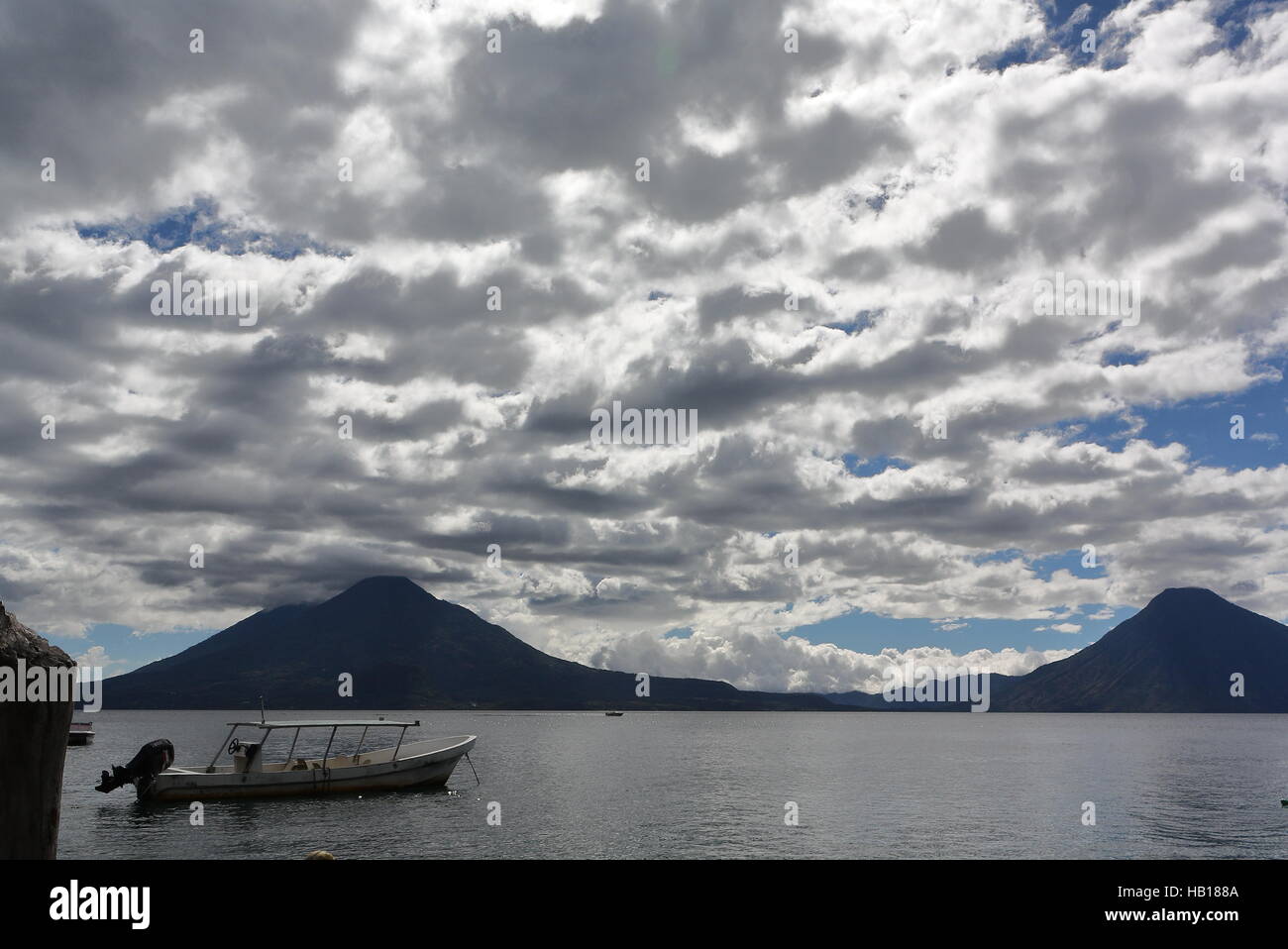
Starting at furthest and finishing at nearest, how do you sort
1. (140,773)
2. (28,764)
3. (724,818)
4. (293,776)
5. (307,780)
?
(307,780) → (293,776) → (140,773) → (724,818) → (28,764)

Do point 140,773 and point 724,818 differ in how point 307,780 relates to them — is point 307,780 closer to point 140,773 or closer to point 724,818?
point 140,773

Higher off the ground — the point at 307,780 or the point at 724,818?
the point at 307,780

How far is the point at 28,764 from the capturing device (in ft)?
30.7

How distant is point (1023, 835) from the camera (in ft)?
241

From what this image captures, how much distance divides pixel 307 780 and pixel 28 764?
298 feet

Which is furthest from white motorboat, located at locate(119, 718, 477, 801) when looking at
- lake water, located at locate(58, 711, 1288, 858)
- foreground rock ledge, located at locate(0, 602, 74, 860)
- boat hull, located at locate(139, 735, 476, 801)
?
foreground rock ledge, located at locate(0, 602, 74, 860)

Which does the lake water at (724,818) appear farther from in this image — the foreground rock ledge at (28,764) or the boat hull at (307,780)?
the foreground rock ledge at (28,764)

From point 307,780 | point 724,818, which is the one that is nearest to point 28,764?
point 724,818

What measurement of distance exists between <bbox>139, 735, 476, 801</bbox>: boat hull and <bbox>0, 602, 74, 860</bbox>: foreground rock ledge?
88944mm

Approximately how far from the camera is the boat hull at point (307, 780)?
286 feet

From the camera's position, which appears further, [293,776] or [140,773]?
[293,776]

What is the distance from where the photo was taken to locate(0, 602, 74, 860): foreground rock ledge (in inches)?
364
